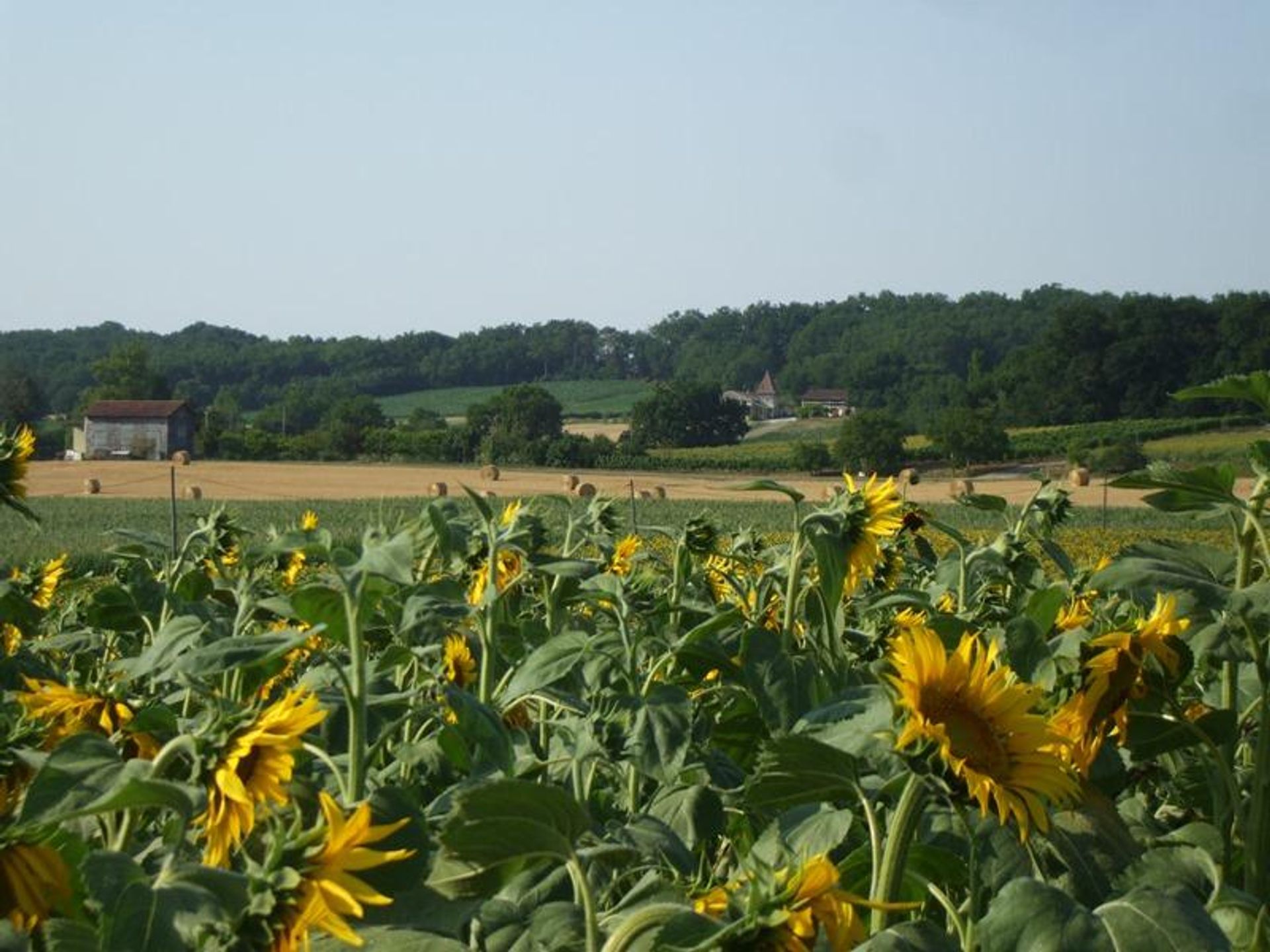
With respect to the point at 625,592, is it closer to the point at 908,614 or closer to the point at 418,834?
the point at 908,614

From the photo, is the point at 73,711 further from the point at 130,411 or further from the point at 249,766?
the point at 130,411

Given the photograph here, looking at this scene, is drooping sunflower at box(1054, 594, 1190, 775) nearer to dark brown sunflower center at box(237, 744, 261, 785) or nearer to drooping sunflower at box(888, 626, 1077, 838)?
drooping sunflower at box(888, 626, 1077, 838)

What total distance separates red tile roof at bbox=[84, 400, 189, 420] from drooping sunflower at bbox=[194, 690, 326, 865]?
59.6 m

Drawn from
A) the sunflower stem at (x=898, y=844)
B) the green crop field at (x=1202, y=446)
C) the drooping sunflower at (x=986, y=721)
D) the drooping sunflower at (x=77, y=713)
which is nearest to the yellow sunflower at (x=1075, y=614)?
the drooping sunflower at (x=986, y=721)

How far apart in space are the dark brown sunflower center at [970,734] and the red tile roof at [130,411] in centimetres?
5962

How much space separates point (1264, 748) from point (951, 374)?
8003cm

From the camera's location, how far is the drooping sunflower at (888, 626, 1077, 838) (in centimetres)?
131

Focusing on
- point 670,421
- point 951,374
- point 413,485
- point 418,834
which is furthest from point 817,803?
point 951,374

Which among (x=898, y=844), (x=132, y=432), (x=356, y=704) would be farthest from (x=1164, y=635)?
(x=132, y=432)

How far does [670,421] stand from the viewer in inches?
2601

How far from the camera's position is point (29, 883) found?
3.59 ft

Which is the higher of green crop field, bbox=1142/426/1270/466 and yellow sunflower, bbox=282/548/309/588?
yellow sunflower, bbox=282/548/309/588

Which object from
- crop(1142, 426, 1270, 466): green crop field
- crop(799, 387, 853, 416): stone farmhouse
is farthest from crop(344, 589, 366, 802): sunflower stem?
crop(799, 387, 853, 416): stone farmhouse

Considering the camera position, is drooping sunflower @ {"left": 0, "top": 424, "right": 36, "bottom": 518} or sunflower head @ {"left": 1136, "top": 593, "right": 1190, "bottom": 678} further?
drooping sunflower @ {"left": 0, "top": 424, "right": 36, "bottom": 518}
